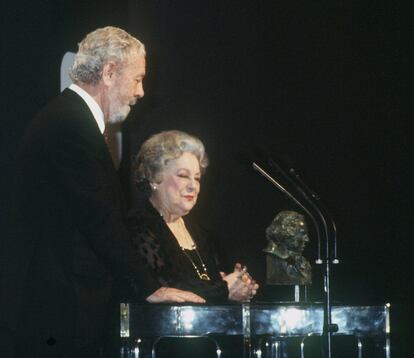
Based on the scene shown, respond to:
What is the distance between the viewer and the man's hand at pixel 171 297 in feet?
10.3

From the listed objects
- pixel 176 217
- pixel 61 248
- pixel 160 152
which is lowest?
pixel 61 248

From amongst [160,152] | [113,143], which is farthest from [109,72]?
[113,143]

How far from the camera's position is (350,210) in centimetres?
471

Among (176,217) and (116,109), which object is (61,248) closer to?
(116,109)

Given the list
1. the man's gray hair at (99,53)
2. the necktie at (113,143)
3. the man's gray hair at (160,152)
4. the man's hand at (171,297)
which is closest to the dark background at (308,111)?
the necktie at (113,143)

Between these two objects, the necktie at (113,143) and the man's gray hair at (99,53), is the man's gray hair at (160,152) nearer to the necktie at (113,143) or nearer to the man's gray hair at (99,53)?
the necktie at (113,143)

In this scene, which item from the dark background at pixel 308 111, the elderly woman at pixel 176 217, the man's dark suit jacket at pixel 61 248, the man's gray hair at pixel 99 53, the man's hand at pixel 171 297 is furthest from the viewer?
the dark background at pixel 308 111

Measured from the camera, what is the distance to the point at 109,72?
3363mm

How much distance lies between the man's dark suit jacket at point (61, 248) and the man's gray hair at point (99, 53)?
0.32 metres

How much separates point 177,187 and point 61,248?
94 cm

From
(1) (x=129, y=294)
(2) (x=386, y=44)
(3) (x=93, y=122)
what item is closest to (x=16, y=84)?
(3) (x=93, y=122)

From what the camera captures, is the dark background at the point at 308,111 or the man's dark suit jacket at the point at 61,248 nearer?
the man's dark suit jacket at the point at 61,248

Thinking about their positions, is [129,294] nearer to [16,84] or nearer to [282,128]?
[16,84]

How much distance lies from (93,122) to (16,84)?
1.73ft
